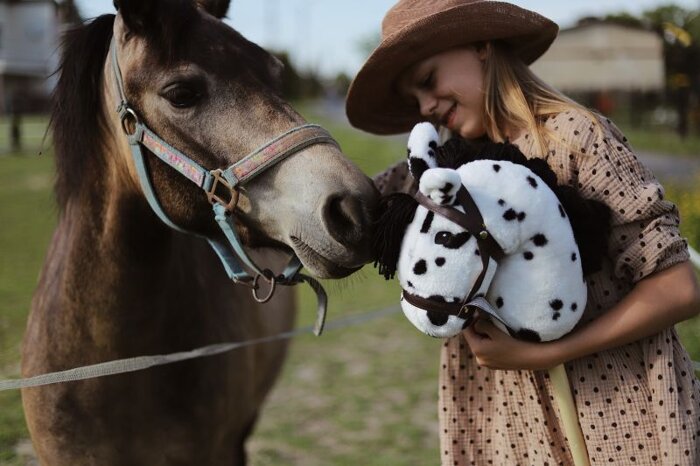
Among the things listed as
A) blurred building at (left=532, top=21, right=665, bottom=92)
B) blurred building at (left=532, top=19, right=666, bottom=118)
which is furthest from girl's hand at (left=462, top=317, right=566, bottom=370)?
blurred building at (left=532, top=19, right=666, bottom=118)

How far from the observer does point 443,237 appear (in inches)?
51.7

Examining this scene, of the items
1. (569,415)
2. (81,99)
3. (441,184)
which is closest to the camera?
(441,184)

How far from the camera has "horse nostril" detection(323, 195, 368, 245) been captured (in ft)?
4.99

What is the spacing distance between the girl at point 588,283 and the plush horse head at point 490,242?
7cm

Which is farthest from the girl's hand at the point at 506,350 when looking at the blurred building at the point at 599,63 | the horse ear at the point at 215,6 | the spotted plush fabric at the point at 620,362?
the blurred building at the point at 599,63

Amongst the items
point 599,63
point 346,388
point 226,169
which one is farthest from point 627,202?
point 599,63

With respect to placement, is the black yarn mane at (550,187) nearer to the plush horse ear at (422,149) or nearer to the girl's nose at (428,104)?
the plush horse ear at (422,149)

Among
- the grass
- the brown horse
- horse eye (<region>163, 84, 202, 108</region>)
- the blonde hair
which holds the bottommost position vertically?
the grass

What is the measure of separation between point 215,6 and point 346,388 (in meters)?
3.27

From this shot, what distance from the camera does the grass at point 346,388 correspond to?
3.82 meters

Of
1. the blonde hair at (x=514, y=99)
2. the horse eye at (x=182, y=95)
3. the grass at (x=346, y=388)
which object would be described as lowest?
the grass at (x=346, y=388)

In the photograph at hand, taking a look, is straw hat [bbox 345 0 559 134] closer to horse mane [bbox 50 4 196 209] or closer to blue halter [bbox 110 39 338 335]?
blue halter [bbox 110 39 338 335]

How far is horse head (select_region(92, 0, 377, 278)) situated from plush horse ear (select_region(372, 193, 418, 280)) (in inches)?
3.4

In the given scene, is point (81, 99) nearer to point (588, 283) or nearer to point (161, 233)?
point (161, 233)
